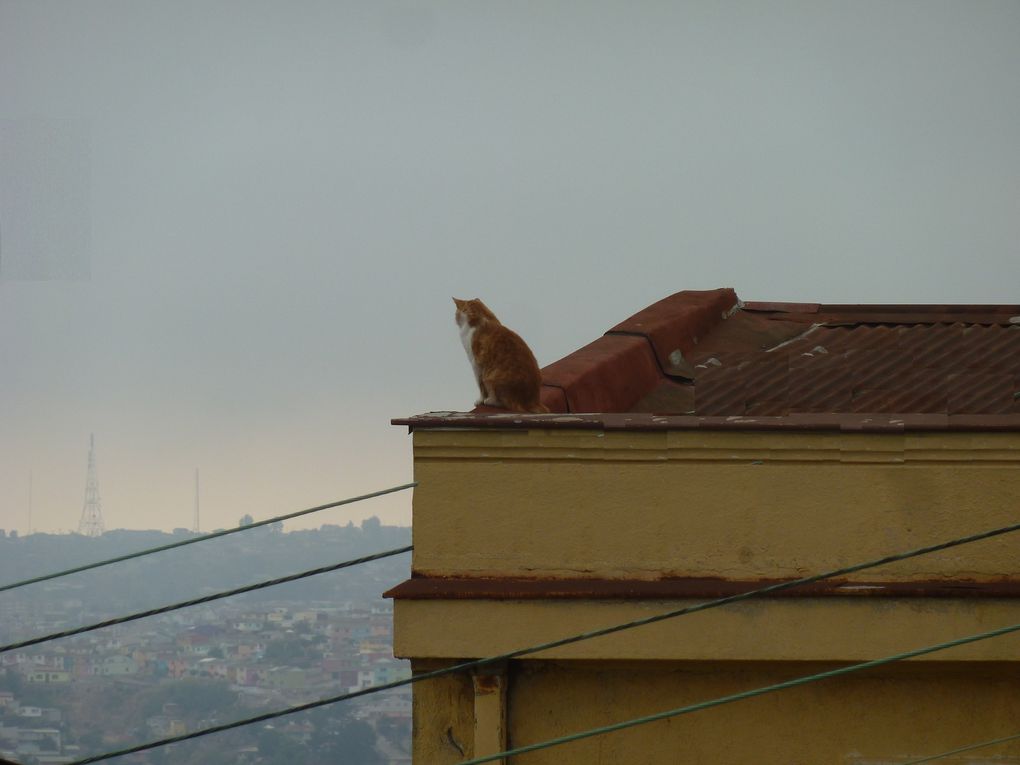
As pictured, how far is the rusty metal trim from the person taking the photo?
6570mm

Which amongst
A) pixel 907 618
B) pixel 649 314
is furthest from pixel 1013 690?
pixel 649 314

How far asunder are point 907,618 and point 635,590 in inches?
48.8

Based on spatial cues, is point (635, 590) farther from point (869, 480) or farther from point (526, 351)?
point (526, 351)

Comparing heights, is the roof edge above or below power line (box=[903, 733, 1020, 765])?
above

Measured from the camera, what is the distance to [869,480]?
671 centimetres

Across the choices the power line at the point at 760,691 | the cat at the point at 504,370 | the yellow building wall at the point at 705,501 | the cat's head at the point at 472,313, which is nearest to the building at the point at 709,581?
the yellow building wall at the point at 705,501

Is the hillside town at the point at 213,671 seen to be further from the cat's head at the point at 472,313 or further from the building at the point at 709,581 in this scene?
the building at the point at 709,581

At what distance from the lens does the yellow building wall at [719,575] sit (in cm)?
665

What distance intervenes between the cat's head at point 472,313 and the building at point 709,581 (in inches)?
103

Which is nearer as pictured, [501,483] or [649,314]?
[501,483]

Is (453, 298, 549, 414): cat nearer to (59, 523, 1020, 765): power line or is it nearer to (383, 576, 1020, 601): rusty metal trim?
(383, 576, 1020, 601): rusty metal trim

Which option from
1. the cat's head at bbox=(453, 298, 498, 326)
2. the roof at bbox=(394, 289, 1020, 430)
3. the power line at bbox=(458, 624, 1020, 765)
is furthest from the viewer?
the cat's head at bbox=(453, 298, 498, 326)

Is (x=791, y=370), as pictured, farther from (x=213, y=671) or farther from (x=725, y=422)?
(x=213, y=671)

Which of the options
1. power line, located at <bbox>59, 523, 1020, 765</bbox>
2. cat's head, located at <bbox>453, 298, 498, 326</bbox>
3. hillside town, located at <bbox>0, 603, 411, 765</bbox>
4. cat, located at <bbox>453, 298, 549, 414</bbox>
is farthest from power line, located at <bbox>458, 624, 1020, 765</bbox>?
hillside town, located at <bbox>0, 603, 411, 765</bbox>
